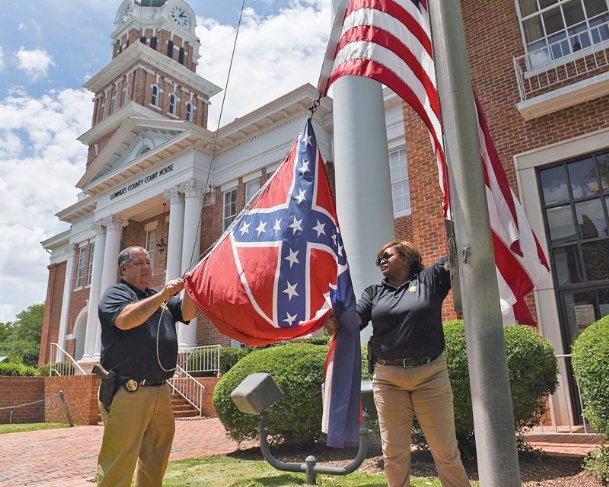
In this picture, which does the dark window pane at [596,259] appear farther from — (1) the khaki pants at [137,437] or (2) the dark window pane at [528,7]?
(1) the khaki pants at [137,437]

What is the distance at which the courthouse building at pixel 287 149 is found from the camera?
26.9ft

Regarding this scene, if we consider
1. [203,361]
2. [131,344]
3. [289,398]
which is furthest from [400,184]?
[131,344]

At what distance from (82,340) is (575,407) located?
25.1 m

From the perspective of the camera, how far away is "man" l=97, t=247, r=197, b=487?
3209 millimetres

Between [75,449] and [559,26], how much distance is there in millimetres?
11267

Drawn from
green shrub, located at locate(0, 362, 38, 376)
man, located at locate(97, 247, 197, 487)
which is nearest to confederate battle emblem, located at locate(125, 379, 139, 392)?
man, located at locate(97, 247, 197, 487)

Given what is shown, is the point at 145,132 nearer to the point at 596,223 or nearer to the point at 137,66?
the point at 137,66

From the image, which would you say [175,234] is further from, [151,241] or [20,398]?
[20,398]

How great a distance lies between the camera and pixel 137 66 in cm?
3250

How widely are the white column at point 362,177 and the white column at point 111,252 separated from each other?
1901 cm

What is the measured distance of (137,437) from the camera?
3.27 m

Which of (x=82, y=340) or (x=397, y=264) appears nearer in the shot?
(x=397, y=264)

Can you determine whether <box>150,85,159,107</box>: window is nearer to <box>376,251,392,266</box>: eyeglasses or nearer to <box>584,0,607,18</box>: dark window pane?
<box>584,0,607,18</box>: dark window pane

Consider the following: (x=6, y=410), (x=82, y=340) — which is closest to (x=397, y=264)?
(x=6, y=410)
